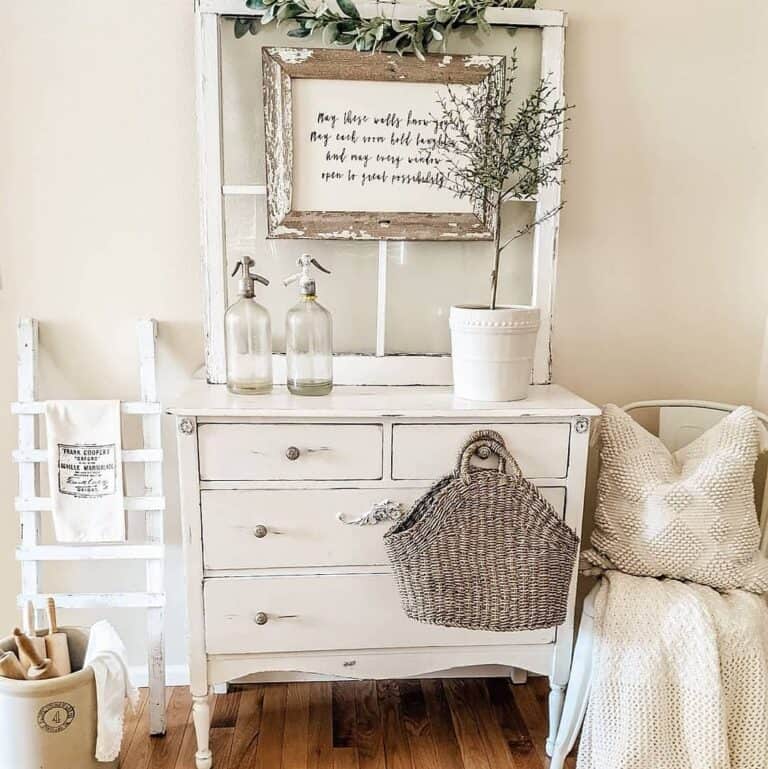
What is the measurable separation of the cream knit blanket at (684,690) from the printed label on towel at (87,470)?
Result: 3.99ft

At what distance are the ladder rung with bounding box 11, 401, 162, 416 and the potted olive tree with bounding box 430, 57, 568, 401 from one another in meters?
0.74

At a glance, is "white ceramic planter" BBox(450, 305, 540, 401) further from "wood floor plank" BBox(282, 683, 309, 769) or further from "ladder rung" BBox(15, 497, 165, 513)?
"wood floor plank" BBox(282, 683, 309, 769)

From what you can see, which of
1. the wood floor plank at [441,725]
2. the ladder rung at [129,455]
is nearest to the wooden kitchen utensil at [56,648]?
the ladder rung at [129,455]

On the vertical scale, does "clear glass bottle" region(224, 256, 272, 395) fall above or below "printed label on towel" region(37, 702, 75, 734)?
above

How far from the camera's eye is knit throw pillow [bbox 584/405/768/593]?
1559 millimetres

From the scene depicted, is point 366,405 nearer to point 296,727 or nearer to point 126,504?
point 126,504

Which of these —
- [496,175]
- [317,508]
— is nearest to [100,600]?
[317,508]

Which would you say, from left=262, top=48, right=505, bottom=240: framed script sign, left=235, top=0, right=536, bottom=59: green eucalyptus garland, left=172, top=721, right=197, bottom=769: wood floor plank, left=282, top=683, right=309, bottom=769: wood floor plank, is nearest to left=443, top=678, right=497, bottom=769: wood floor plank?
left=282, top=683, right=309, bottom=769: wood floor plank

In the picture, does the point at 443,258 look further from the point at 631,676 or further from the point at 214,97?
the point at 631,676

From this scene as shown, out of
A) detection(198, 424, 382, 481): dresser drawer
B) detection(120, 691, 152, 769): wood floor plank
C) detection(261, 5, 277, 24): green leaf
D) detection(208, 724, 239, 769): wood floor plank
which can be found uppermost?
detection(261, 5, 277, 24): green leaf

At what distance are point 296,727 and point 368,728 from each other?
7.2 inches

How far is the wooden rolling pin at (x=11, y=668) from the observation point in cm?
153

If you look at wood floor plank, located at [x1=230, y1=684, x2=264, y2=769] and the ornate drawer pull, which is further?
wood floor plank, located at [x1=230, y1=684, x2=264, y2=769]

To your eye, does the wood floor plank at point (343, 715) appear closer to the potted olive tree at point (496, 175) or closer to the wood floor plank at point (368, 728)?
the wood floor plank at point (368, 728)
